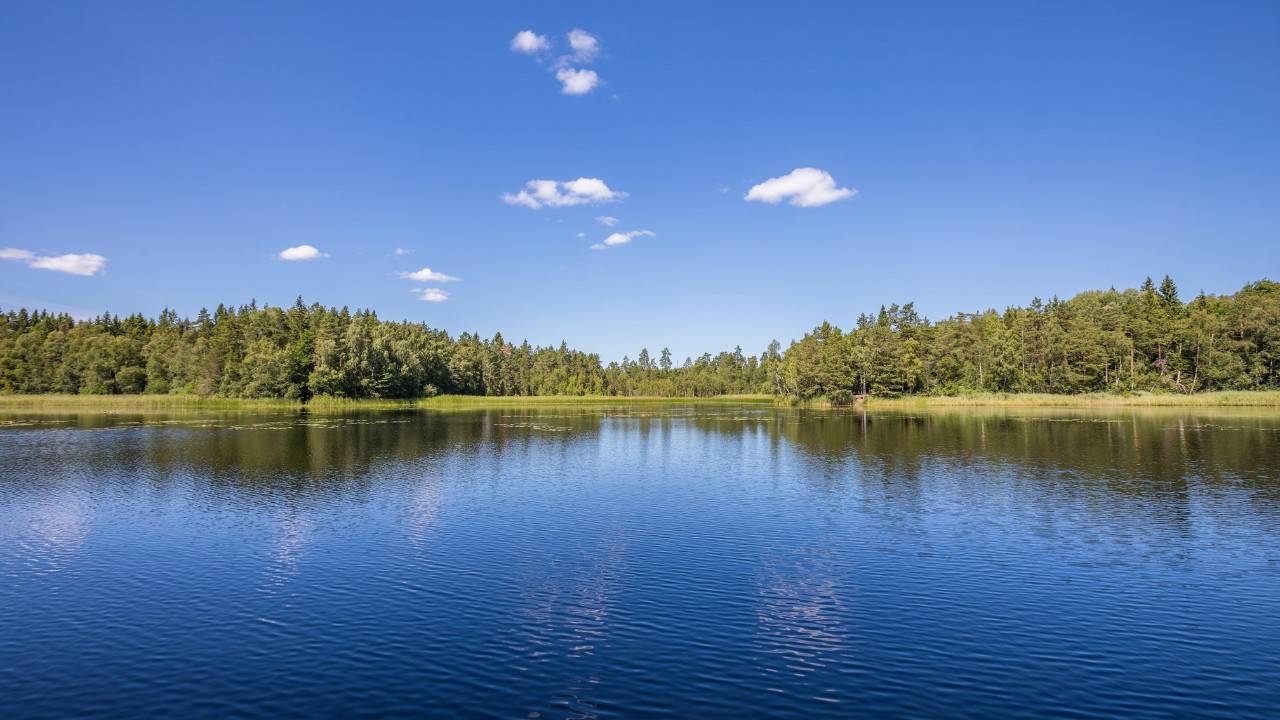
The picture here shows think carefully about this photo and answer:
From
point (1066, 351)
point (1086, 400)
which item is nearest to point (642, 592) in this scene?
point (1086, 400)

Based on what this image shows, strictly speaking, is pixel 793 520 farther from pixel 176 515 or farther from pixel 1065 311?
pixel 1065 311

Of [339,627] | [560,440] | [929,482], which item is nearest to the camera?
[339,627]

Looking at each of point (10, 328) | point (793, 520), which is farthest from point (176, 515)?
point (10, 328)

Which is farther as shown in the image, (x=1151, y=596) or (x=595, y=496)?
(x=595, y=496)

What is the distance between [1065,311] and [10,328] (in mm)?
264405

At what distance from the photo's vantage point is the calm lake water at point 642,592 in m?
13.5

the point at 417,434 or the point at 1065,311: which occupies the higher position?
the point at 1065,311

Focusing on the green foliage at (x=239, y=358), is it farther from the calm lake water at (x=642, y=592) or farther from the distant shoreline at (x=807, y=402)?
the calm lake water at (x=642, y=592)

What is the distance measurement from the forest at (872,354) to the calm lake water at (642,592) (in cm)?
9899

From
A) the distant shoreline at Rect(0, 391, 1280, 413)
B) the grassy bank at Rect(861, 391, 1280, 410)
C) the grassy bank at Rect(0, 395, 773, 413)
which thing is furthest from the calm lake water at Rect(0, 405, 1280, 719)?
the grassy bank at Rect(0, 395, 773, 413)

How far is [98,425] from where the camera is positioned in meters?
83.8

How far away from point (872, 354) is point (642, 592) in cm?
12954

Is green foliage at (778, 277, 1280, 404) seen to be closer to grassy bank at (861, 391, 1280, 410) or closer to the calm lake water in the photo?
grassy bank at (861, 391, 1280, 410)

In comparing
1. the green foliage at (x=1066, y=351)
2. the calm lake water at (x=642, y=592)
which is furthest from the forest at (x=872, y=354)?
the calm lake water at (x=642, y=592)
